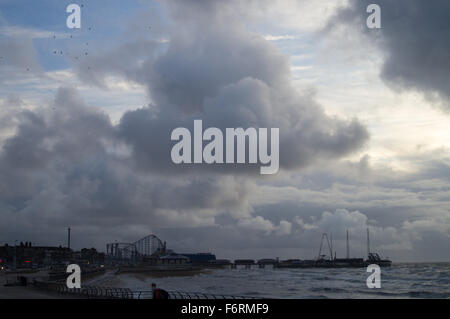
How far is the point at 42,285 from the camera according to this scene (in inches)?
2408
